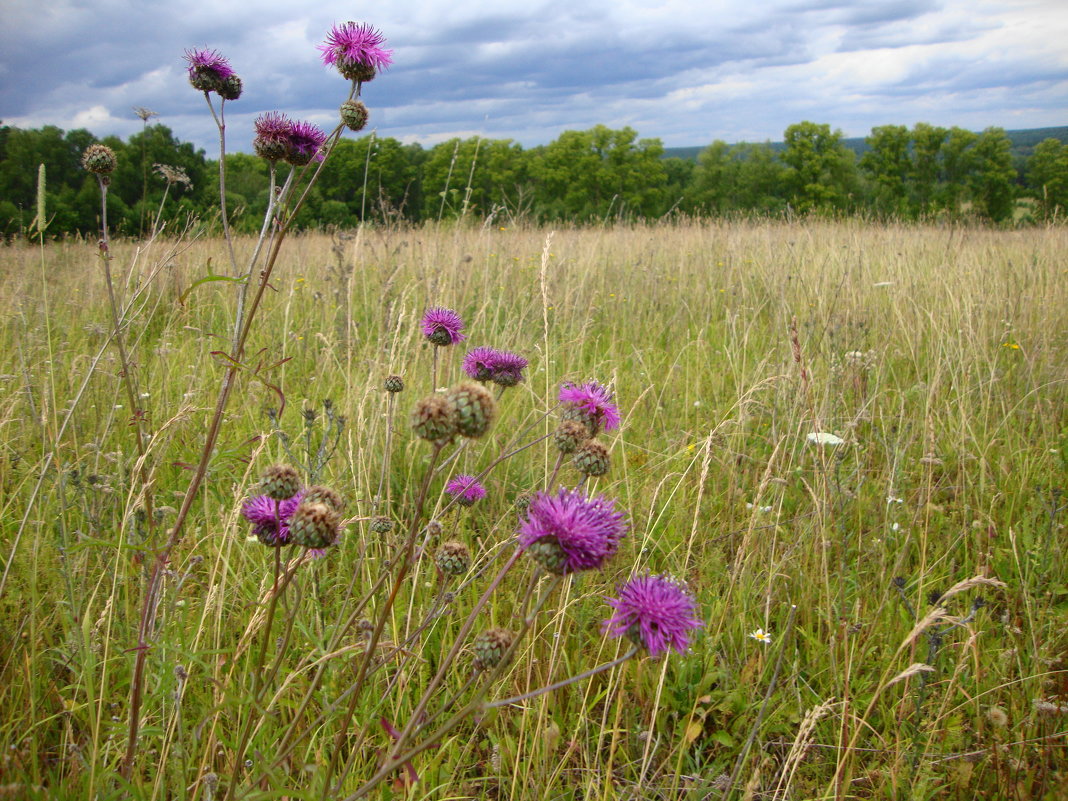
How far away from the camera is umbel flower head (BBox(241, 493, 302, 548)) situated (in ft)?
3.90

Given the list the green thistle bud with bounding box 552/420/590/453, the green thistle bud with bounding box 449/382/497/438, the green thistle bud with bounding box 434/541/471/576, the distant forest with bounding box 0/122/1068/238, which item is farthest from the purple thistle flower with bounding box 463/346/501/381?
the distant forest with bounding box 0/122/1068/238

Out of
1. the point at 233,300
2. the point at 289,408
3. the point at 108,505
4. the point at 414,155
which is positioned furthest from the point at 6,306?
the point at 414,155

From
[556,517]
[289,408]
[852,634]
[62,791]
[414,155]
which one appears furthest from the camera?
[414,155]

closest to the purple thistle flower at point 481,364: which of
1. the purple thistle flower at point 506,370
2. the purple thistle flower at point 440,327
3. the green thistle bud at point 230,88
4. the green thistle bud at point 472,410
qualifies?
the purple thistle flower at point 506,370

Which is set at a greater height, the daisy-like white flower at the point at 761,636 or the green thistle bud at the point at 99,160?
the green thistle bud at the point at 99,160

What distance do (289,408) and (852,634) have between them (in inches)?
106

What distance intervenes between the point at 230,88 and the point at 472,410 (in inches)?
48.0

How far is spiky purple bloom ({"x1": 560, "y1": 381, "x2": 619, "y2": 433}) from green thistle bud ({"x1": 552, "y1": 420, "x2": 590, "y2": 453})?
97 millimetres

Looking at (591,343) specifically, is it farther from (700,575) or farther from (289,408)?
(700,575)

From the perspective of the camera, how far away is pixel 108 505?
2205mm

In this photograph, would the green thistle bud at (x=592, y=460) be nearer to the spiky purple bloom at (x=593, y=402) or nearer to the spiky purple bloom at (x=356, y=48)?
the spiky purple bloom at (x=593, y=402)

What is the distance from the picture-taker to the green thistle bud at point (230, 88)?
161cm

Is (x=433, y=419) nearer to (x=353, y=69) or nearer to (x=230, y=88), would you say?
(x=353, y=69)

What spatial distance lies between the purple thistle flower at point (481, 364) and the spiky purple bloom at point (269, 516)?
0.55m
